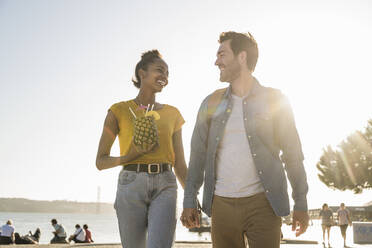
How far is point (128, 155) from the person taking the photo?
377 cm

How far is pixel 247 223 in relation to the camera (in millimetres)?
3248

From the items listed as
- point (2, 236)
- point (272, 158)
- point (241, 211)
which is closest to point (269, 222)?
point (241, 211)

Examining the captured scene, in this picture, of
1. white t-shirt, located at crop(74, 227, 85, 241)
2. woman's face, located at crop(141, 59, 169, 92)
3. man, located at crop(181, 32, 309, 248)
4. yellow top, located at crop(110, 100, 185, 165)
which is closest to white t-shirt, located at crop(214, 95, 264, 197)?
man, located at crop(181, 32, 309, 248)

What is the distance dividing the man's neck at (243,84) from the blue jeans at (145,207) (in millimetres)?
857

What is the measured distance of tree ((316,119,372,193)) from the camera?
50375 millimetres

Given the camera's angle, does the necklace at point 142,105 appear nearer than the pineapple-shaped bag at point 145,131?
No

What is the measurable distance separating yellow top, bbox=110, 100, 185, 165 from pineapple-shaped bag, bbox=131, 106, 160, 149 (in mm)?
93

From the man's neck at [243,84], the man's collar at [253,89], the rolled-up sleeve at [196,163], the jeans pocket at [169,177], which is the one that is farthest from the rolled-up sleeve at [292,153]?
the jeans pocket at [169,177]

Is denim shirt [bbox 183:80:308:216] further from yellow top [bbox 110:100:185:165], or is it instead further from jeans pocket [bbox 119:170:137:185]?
jeans pocket [bbox 119:170:137:185]

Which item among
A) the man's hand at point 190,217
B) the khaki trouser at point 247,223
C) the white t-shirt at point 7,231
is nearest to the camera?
the khaki trouser at point 247,223

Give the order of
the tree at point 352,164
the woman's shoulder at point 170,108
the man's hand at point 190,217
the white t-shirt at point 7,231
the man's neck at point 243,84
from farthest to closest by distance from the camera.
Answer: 1. the tree at point 352,164
2. the white t-shirt at point 7,231
3. the woman's shoulder at point 170,108
4. the man's neck at point 243,84
5. the man's hand at point 190,217

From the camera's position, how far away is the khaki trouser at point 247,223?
317 cm

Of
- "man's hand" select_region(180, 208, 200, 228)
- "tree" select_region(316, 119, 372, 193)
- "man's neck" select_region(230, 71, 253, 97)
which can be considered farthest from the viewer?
"tree" select_region(316, 119, 372, 193)

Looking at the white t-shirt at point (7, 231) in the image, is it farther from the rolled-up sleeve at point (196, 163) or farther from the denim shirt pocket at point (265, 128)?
the denim shirt pocket at point (265, 128)
